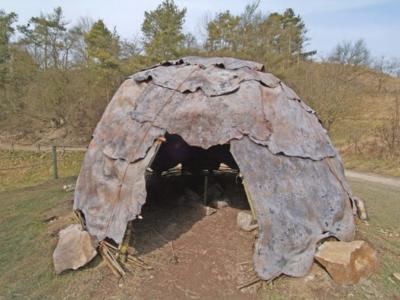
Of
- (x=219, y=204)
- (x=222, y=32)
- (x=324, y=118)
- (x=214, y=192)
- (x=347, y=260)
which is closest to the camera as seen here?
(x=347, y=260)

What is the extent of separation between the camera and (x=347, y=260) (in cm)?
398

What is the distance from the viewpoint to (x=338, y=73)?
685 inches

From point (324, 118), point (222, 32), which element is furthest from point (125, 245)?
point (222, 32)

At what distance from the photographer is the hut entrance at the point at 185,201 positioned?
508 centimetres

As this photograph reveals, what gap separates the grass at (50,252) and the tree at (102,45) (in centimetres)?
1249

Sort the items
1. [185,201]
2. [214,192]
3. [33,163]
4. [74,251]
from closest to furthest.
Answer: [74,251]
[185,201]
[214,192]
[33,163]

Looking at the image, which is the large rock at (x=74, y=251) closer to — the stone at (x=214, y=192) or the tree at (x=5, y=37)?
the stone at (x=214, y=192)

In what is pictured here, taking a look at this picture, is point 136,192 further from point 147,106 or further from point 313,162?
point 313,162

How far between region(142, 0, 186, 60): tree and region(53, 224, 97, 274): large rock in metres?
15.2

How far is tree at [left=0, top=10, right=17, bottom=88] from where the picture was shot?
2017cm

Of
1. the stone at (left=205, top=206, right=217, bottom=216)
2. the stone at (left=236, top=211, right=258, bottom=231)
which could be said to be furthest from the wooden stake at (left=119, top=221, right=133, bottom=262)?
the stone at (left=236, top=211, right=258, bottom=231)

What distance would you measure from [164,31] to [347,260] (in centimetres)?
1709

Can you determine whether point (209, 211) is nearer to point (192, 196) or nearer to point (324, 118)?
point (192, 196)

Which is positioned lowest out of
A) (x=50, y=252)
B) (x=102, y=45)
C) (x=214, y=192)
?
(x=50, y=252)
